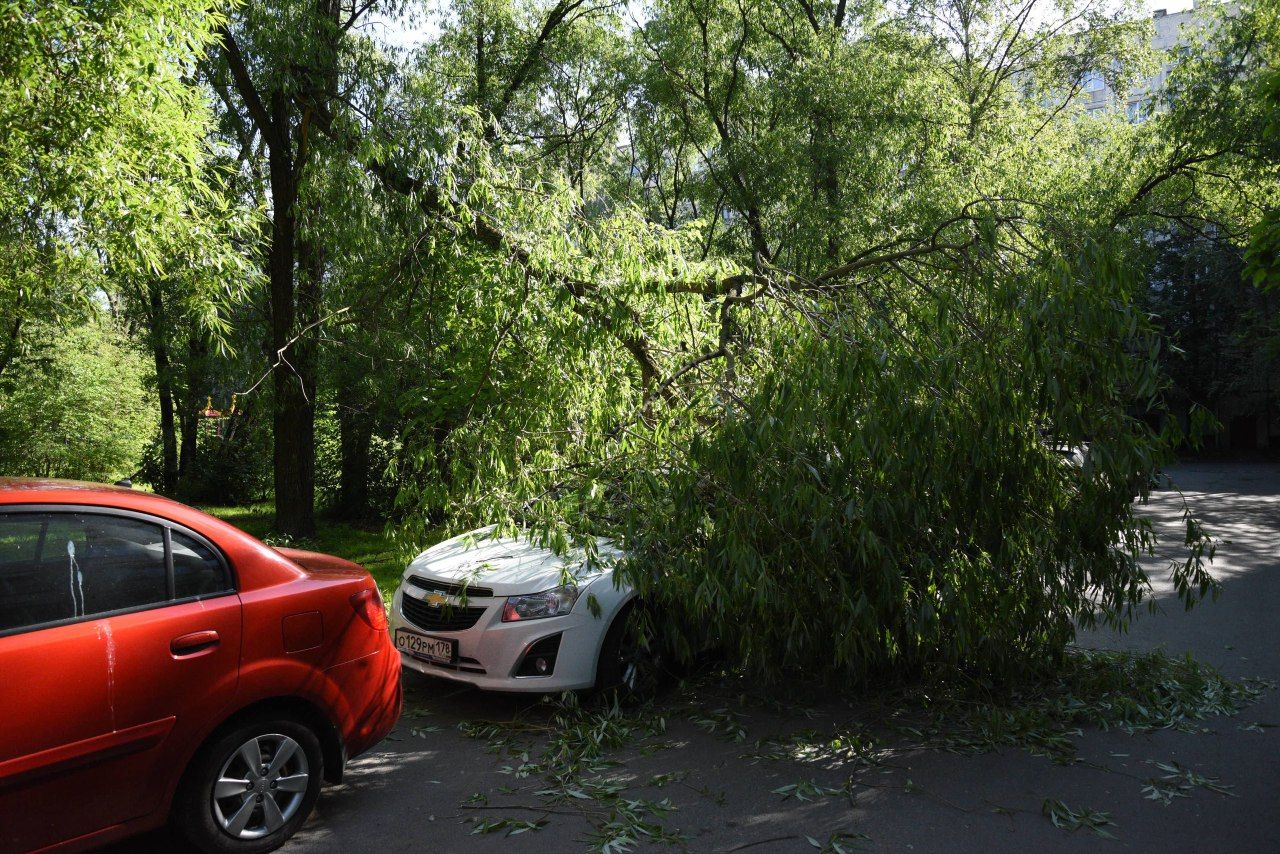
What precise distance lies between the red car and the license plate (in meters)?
1.36

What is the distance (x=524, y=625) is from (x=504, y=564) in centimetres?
61

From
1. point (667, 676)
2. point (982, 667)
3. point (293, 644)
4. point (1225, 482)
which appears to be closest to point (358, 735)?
point (293, 644)

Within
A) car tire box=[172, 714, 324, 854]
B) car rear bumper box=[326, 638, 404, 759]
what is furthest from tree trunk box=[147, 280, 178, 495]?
car tire box=[172, 714, 324, 854]

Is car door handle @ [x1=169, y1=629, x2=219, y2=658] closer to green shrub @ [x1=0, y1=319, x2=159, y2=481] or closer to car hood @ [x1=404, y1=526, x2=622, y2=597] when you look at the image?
car hood @ [x1=404, y1=526, x2=622, y2=597]

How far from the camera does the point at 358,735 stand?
13.9 ft

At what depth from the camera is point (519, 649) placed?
5.55 meters

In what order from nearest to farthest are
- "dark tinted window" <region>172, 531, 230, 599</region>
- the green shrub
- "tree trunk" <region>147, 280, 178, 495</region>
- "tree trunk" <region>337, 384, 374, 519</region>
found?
"dark tinted window" <region>172, 531, 230, 599</region> < "tree trunk" <region>147, 280, 178, 495</region> < "tree trunk" <region>337, 384, 374, 519</region> < the green shrub

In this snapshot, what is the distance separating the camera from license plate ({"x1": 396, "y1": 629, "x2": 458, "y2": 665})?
5.70 m

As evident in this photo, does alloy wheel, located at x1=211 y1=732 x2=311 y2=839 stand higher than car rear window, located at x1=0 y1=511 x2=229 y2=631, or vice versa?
car rear window, located at x1=0 y1=511 x2=229 y2=631

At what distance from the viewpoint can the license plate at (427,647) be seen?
5.70m

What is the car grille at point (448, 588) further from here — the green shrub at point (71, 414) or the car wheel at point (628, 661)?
the green shrub at point (71, 414)

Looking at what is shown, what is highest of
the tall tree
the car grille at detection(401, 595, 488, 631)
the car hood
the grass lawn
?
the tall tree

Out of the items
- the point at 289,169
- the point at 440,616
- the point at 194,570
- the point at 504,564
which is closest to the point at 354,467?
the point at 289,169

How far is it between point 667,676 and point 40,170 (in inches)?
243
